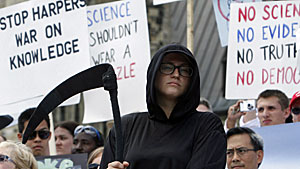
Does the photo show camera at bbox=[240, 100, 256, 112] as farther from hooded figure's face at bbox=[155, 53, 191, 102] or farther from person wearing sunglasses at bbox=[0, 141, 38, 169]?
hooded figure's face at bbox=[155, 53, 191, 102]

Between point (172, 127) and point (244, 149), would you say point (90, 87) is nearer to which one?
point (172, 127)

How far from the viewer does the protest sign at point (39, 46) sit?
759 cm

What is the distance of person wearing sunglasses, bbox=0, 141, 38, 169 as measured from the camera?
5.18 meters

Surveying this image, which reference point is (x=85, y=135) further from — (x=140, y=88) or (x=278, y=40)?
(x=278, y=40)

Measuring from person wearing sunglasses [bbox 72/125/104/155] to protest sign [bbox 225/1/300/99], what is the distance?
1241 millimetres

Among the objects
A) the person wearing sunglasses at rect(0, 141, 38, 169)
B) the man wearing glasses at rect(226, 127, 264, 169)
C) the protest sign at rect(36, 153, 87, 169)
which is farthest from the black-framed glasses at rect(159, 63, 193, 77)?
the protest sign at rect(36, 153, 87, 169)

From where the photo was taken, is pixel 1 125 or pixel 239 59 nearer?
pixel 1 125

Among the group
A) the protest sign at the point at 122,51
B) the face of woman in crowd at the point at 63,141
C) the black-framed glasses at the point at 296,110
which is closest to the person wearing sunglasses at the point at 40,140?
the face of woman in crowd at the point at 63,141

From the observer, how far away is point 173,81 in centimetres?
412

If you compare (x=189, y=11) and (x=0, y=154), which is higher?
(x=189, y=11)

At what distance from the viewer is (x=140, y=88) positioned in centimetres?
764

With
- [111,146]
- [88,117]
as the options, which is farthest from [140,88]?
[111,146]

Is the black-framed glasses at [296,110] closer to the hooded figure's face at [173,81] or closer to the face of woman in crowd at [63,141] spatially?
the hooded figure's face at [173,81]

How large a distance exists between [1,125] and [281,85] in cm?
254
